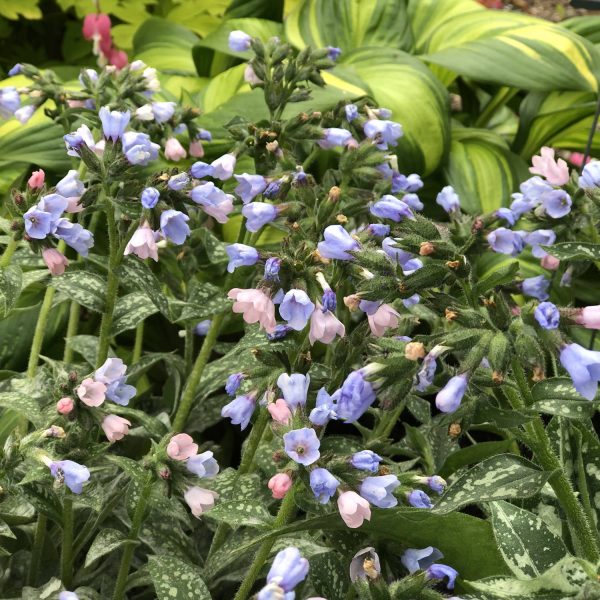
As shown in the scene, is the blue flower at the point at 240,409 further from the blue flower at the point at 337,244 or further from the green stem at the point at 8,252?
the green stem at the point at 8,252

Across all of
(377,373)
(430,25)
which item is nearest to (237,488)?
(377,373)

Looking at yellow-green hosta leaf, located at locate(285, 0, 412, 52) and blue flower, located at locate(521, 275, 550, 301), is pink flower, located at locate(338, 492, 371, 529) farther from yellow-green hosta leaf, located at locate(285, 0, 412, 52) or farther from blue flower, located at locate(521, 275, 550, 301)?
yellow-green hosta leaf, located at locate(285, 0, 412, 52)

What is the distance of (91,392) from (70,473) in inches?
3.3

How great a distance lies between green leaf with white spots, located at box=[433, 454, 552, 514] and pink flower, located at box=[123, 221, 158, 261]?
1.36 feet

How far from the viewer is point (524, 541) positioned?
913 mm

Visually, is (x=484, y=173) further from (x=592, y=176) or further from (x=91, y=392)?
(x=91, y=392)

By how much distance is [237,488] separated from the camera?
1041mm

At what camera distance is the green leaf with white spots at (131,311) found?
1.19 metres

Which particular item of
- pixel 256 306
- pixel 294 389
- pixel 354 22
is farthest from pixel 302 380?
pixel 354 22

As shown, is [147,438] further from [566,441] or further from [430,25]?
[430,25]

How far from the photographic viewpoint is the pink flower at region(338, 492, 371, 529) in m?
0.83

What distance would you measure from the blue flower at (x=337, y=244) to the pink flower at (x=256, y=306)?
0.09m

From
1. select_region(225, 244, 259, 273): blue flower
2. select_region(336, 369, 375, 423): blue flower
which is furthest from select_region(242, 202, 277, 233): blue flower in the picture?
select_region(336, 369, 375, 423): blue flower

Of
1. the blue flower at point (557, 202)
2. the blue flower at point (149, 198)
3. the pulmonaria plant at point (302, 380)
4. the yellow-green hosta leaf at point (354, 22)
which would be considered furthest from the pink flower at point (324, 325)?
the yellow-green hosta leaf at point (354, 22)
